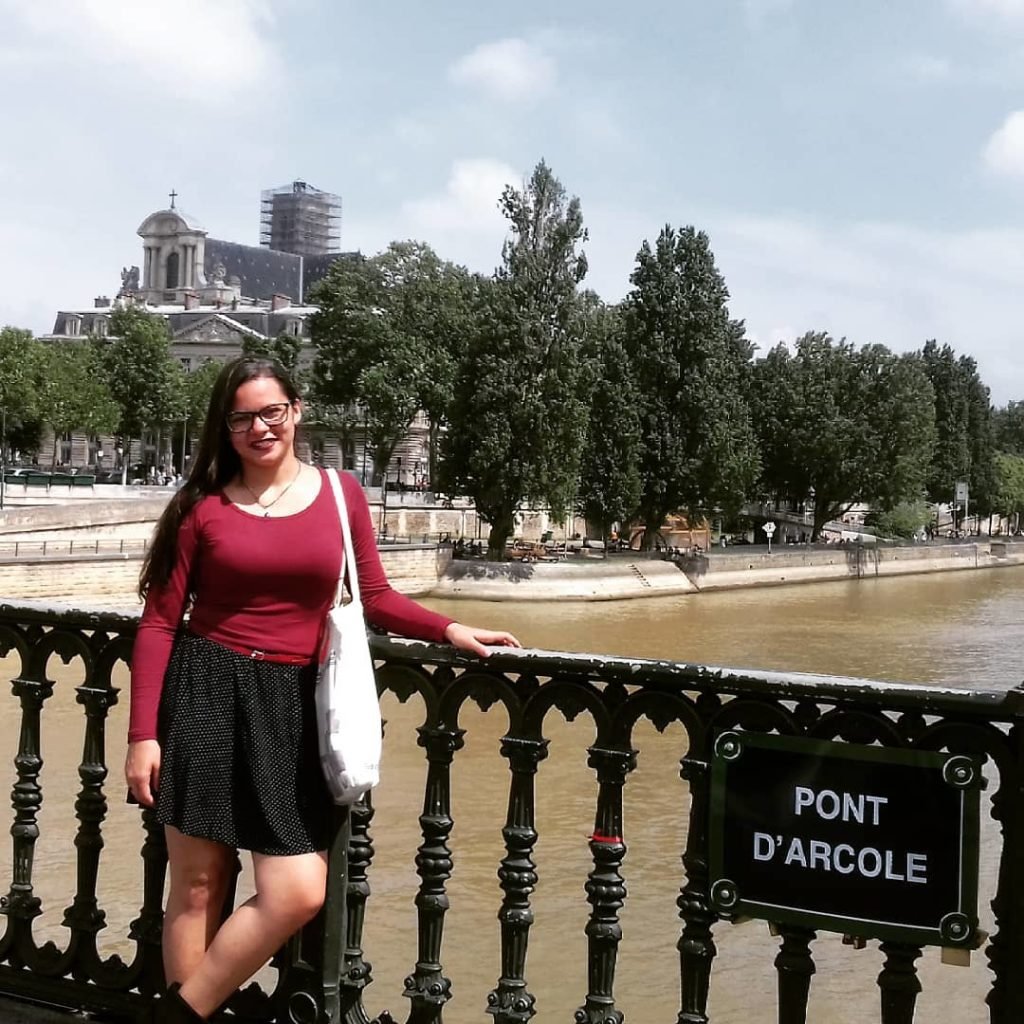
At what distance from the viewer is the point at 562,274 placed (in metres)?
49.3

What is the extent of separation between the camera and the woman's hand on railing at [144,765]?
10.6 ft

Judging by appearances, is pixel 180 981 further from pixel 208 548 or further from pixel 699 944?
pixel 699 944

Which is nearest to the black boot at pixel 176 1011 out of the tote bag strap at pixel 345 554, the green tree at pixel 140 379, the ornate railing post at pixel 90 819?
the ornate railing post at pixel 90 819

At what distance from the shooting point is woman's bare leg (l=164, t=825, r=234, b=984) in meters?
3.27

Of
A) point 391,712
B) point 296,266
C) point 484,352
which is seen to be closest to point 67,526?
point 484,352

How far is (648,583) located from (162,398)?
34060 mm

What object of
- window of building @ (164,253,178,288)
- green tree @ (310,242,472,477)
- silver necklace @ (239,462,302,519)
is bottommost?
silver necklace @ (239,462,302,519)

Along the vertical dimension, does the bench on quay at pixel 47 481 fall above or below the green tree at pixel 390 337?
below

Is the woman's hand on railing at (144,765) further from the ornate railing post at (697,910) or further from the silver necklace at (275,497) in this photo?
the ornate railing post at (697,910)

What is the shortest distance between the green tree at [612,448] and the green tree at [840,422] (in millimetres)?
17943

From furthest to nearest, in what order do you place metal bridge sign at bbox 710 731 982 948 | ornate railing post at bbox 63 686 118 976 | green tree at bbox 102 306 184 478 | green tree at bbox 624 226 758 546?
green tree at bbox 102 306 184 478 → green tree at bbox 624 226 758 546 → ornate railing post at bbox 63 686 118 976 → metal bridge sign at bbox 710 731 982 948

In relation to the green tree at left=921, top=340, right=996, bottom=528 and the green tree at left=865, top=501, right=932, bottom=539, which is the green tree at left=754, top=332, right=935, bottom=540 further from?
the green tree at left=921, top=340, right=996, bottom=528

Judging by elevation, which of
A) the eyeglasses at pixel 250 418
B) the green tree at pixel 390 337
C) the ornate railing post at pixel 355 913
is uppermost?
the green tree at pixel 390 337

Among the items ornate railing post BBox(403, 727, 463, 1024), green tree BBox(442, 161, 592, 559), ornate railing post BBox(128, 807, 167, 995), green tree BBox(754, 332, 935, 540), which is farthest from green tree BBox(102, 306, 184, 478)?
ornate railing post BBox(403, 727, 463, 1024)
